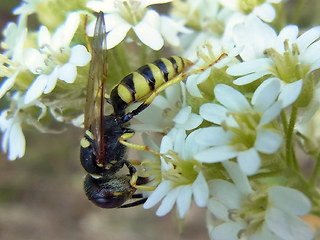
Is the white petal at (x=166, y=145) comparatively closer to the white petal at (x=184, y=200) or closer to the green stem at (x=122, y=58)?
the white petal at (x=184, y=200)

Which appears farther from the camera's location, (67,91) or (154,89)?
(67,91)

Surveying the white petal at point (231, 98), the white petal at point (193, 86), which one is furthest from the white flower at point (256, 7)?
the white petal at point (231, 98)

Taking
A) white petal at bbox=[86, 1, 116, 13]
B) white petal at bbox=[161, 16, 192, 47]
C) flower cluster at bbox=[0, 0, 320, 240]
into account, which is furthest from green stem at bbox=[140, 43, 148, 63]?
white petal at bbox=[86, 1, 116, 13]

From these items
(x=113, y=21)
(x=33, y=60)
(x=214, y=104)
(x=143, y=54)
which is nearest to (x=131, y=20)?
(x=113, y=21)

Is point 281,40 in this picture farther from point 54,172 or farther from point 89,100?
point 54,172

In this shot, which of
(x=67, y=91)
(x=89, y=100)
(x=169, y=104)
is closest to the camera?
(x=89, y=100)

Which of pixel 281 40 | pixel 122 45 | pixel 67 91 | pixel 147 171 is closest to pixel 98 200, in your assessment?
pixel 147 171

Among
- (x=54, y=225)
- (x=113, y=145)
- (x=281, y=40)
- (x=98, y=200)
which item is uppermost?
(x=281, y=40)
